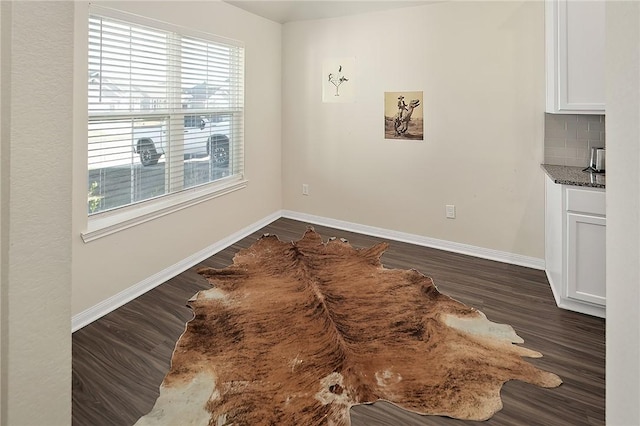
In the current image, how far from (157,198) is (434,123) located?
2717mm

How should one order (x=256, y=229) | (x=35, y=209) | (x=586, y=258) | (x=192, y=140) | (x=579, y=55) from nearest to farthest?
(x=35, y=209)
(x=586, y=258)
(x=579, y=55)
(x=192, y=140)
(x=256, y=229)

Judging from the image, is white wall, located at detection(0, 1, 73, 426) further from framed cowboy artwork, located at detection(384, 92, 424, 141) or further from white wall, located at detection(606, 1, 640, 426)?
framed cowboy artwork, located at detection(384, 92, 424, 141)

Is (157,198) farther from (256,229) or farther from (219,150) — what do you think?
(256,229)

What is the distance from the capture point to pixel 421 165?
4180 mm

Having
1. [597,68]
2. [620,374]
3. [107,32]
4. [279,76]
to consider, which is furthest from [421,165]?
[620,374]

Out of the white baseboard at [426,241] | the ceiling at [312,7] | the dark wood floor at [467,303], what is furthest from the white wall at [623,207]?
the ceiling at [312,7]

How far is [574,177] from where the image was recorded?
2.80 meters

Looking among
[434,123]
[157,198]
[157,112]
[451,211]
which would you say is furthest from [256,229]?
[434,123]

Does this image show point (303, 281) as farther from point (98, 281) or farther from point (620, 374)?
point (620, 374)

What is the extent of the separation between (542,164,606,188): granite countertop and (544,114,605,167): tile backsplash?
127 millimetres

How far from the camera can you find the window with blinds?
9.14 ft

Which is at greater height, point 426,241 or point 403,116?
point 403,116

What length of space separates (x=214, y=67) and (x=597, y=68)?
3.16m

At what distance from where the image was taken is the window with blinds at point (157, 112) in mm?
2787
